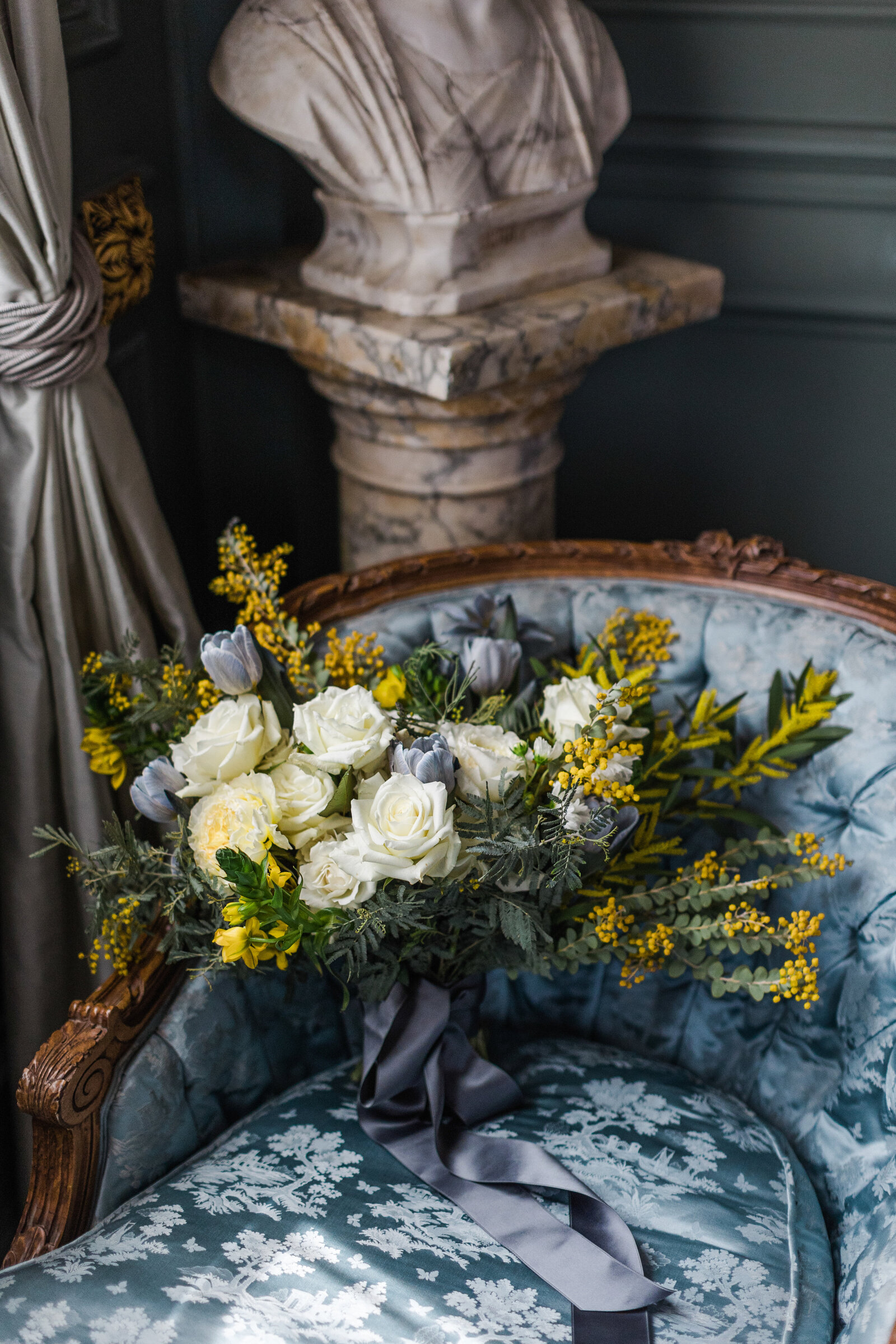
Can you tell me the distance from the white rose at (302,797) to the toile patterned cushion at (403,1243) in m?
0.34

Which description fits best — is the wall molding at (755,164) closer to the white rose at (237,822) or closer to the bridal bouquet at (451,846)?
the bridal bouquet at (451,846)

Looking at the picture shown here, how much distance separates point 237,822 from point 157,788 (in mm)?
103

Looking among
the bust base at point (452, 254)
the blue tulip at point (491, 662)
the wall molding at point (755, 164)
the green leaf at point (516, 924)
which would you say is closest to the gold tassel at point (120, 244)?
the bust base at point (452, 254)

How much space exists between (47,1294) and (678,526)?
1826 millimetres

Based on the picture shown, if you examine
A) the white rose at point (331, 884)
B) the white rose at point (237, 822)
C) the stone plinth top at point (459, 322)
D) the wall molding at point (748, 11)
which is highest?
the wall molding at point (748, 11)

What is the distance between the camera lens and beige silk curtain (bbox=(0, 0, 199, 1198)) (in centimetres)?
116

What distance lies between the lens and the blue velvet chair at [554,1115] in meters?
0.91

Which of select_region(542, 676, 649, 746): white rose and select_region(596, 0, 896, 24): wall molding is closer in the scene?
select_region(542, 676, 649, 746): white rose

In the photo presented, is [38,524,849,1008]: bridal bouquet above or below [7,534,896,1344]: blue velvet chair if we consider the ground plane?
above

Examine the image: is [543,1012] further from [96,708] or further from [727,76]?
[727,76]

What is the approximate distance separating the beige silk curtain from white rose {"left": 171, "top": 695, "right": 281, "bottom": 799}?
1.37ft

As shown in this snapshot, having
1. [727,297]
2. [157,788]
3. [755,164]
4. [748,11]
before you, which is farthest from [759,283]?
[157,788]

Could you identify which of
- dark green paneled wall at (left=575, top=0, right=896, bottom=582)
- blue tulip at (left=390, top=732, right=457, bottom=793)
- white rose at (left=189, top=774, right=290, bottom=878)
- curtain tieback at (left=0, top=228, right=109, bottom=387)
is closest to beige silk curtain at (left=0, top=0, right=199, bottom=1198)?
curtain tieback at (left=0, top=228, right=109, bottom=387)

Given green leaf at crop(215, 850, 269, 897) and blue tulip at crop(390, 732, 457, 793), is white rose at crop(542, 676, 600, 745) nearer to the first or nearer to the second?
blue tulip at crop(390, 732, 457, 793)
